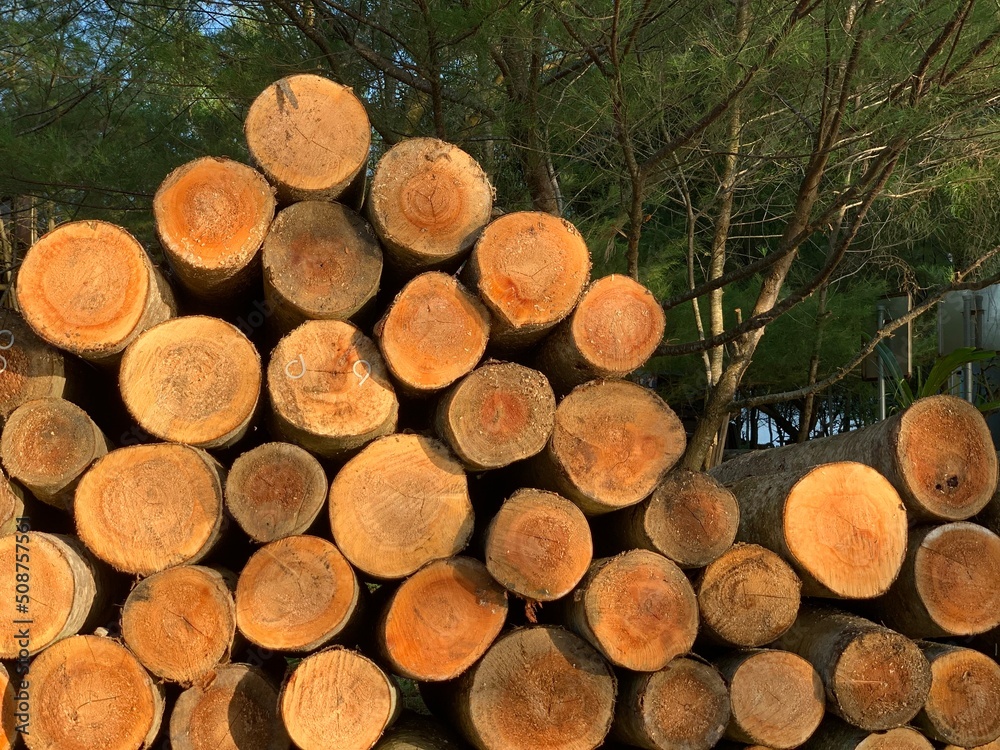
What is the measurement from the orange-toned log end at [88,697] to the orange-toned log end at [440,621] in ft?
2.05

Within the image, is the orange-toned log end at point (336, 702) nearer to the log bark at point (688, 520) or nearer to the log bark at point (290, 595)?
the log bark at point (290, 595)

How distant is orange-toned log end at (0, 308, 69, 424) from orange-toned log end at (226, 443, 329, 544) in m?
0.60

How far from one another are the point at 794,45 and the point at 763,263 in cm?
92

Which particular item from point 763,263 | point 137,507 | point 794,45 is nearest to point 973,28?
point 794,45

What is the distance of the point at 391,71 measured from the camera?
3863 millimetres

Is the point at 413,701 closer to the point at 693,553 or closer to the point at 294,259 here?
the point at 693,553

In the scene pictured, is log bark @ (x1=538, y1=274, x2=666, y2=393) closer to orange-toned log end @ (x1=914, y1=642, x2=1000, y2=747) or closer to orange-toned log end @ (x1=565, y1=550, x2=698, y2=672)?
orange-toned log end @ (x1=565, y1=550, x2=698, y2=672)

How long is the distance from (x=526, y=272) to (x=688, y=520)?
0.79 metres

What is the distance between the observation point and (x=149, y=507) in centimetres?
238

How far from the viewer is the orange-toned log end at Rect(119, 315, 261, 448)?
7.79 feet

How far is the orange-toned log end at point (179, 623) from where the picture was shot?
2.31m

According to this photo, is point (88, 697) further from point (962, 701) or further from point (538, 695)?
point (962, 701)

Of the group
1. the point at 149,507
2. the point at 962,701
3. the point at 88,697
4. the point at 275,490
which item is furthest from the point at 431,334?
the point at 962,701

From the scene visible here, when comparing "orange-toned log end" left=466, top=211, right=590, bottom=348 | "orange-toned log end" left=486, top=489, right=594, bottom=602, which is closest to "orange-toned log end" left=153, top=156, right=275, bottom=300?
"orange-toned log end" left=466, top=211, right=590, bottom=348
